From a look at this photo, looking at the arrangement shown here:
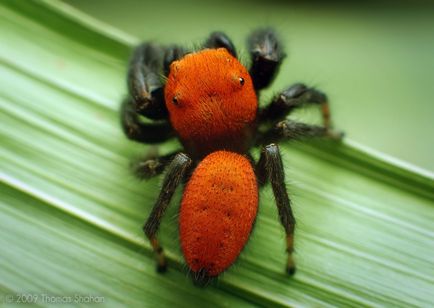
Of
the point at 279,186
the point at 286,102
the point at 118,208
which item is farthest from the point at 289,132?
the point at 118,208

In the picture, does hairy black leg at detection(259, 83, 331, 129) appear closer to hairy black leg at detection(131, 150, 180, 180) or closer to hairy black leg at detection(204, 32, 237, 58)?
hairy black leg at detection(204, 32, 237, 58)

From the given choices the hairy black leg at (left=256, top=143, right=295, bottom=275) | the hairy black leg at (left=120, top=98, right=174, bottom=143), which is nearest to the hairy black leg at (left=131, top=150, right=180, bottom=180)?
the hairy black leg at (left=120, top=98, right=174, bottom=143)

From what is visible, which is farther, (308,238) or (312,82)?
(312,82)

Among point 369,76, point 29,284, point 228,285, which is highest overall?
point 369,76

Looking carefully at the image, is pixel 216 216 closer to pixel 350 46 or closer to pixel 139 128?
pixel 139 128

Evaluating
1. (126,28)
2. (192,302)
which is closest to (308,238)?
(192,302)

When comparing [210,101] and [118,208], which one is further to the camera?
[118,208]

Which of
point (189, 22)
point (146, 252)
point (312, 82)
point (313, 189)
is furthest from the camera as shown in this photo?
point (189, 22)

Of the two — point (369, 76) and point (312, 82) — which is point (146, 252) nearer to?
point (312, 82)
